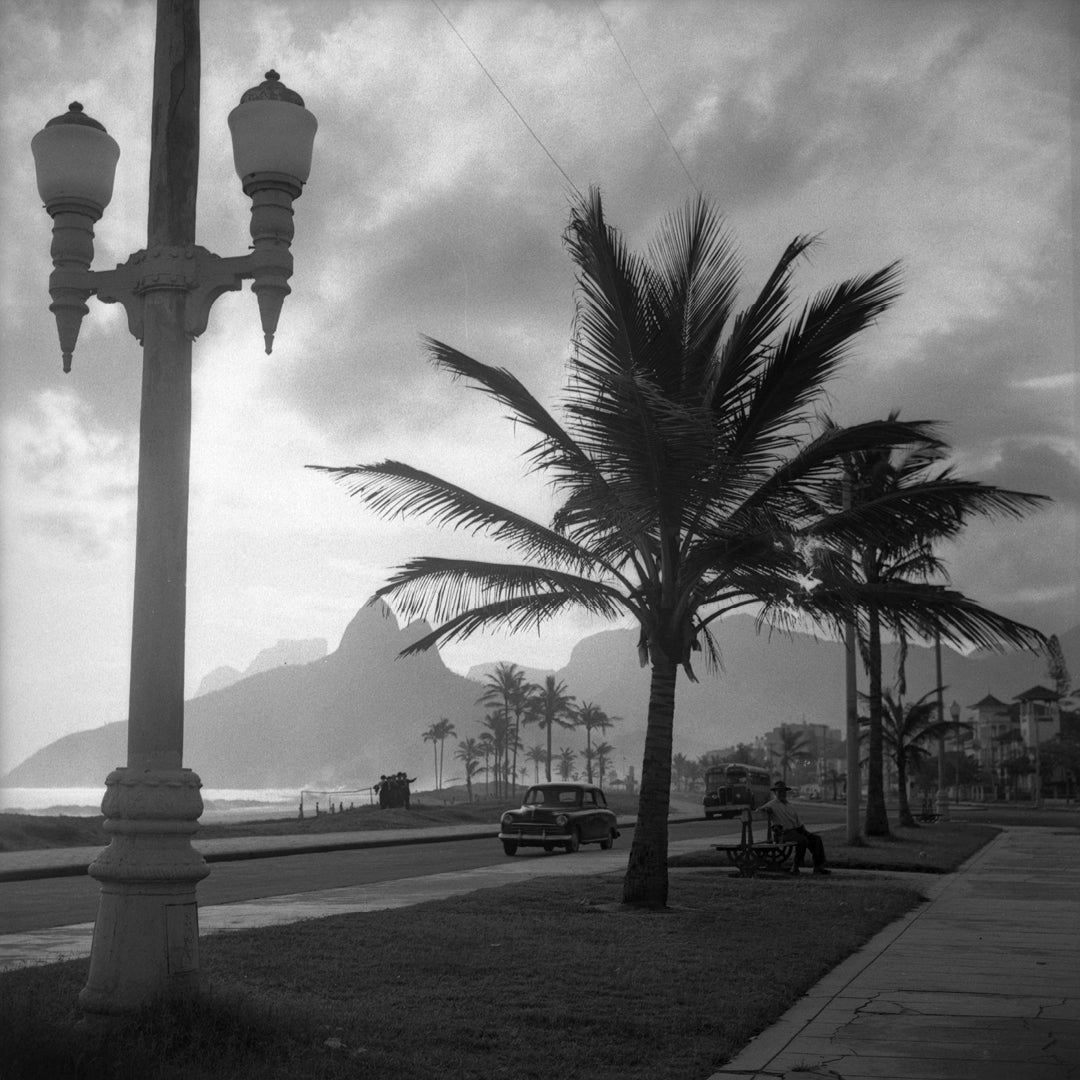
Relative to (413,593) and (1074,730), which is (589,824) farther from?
(1074,730)

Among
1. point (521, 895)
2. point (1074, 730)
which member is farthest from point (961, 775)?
point (521, 895)

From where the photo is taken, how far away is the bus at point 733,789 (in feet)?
186

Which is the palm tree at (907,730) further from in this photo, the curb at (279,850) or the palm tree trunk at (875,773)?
the curb at (279,850)

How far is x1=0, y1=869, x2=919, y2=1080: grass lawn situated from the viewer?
5852mm

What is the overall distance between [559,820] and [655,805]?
1475 centimetres

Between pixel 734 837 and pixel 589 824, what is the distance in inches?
259

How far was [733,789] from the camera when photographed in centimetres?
5756

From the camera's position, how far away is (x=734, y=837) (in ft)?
116

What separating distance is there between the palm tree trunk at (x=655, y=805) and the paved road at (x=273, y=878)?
16.3ft

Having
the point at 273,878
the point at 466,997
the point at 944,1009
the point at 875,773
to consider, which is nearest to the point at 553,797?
the point at 875,773

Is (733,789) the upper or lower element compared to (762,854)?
lower

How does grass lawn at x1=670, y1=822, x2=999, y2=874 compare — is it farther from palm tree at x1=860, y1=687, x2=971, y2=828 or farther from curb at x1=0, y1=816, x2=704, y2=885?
curb at x1=0, y1=816, x2=704, y2=885

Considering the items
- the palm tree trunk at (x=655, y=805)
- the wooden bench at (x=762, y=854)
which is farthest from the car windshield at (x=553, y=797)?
the palm tree trunk at (x=655, y=805)

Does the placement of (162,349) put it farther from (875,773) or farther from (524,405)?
(875,773)
